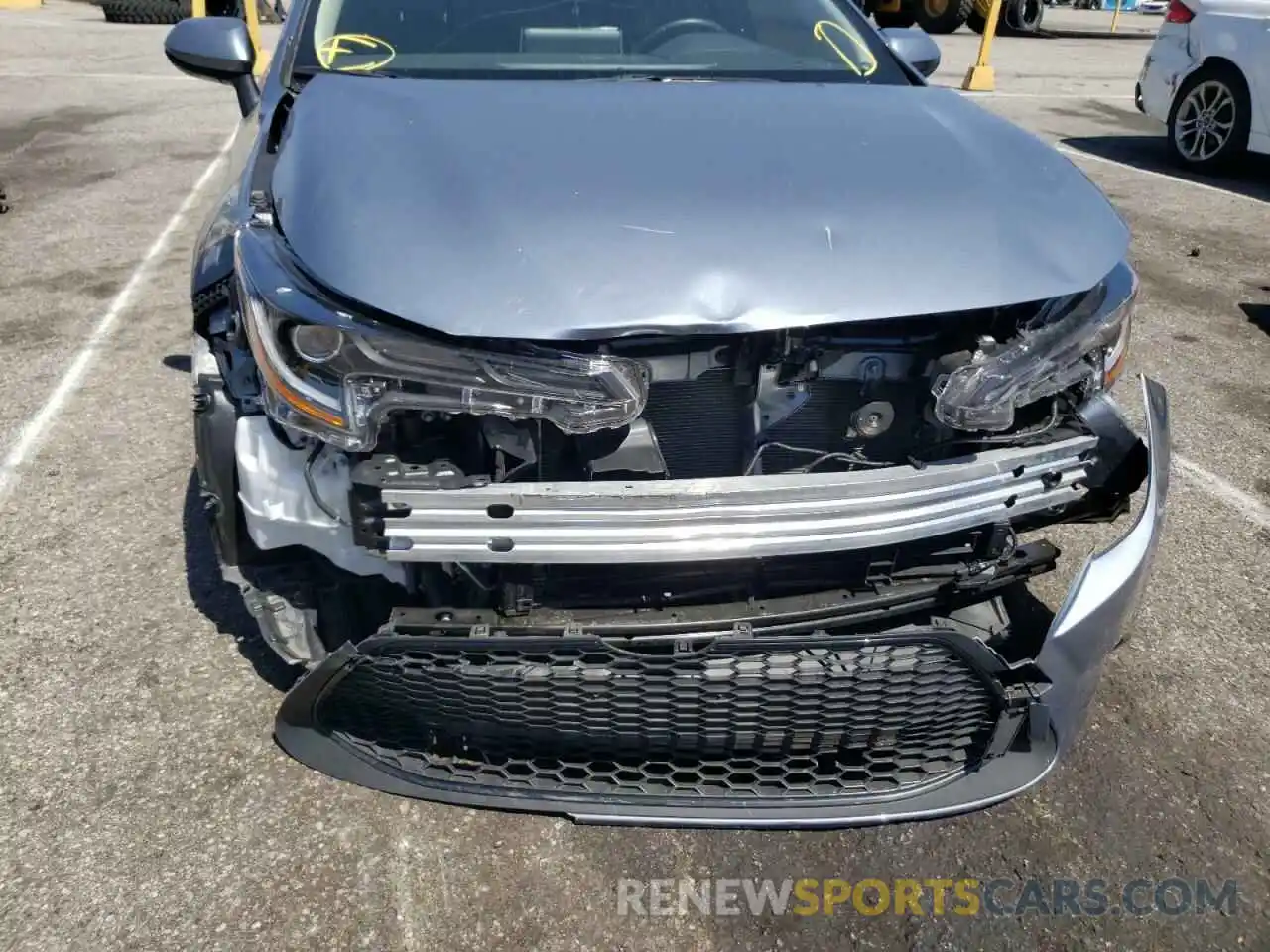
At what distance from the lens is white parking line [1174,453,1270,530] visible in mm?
3381

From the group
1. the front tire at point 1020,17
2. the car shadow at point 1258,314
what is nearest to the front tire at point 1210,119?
the car shadow at point 1258,314

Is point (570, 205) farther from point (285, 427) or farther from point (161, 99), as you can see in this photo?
point (161, 99)

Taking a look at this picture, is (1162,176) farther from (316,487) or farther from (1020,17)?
(1020,17)

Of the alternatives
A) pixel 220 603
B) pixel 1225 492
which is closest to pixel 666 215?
pixel 220 603

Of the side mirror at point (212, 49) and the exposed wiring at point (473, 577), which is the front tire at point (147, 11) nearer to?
the side mirror at point (212, 49)

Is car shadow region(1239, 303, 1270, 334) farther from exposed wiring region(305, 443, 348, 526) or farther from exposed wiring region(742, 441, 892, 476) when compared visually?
exposed wiring region(305, 443, 348, 526)

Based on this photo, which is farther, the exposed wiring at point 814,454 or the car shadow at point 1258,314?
the car shadow at point 1258,314

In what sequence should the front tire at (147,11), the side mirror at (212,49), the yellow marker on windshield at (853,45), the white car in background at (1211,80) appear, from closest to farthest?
1. the yellow marker on windshield at (853,45)
2. the side mirror at (212,49)
3. the white car in background at (1211,80)
4. the front tire at (147,11)

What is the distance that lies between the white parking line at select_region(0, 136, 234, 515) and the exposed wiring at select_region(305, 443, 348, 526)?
5.06 feet

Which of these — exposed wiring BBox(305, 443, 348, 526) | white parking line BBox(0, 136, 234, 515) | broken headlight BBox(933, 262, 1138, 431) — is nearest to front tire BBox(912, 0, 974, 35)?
white parking line BBox(0, 136, 234, 515)

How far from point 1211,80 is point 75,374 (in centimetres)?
798

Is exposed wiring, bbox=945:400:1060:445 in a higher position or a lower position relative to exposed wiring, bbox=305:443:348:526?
higher

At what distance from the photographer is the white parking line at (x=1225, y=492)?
338 cm

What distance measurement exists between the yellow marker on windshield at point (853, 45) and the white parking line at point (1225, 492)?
1.90m
